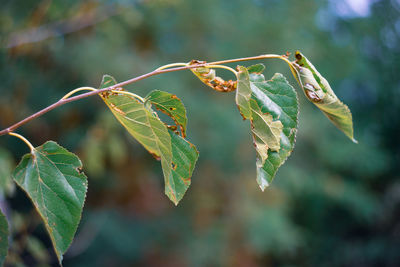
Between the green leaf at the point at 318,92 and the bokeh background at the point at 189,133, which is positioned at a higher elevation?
the green leaf at the point at 318,92

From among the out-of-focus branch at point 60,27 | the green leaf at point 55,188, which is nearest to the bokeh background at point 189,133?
the out-of-focus branch at point 60,27

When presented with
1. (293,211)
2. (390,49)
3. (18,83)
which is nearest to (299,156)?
(293,211)

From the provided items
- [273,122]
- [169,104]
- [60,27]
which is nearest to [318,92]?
[273,122]

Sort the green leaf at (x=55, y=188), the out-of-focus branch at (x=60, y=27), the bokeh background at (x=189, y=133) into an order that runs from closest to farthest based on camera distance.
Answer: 1. the green leaf at (x=55, y=188)
2. the out-of-focus branch at (x=60, y=27)
3. the bokeh background at (x=189, y=133)

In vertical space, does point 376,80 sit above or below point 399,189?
above

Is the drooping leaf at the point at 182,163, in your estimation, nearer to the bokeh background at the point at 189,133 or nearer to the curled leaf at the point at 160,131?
the curled leaf at the point at 160,131

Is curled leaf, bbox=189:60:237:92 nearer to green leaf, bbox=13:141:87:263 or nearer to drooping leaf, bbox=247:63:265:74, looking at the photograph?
drooping leaf, bbox=247:63:265:74

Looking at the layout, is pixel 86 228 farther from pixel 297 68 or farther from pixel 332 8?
pixel 332 8
